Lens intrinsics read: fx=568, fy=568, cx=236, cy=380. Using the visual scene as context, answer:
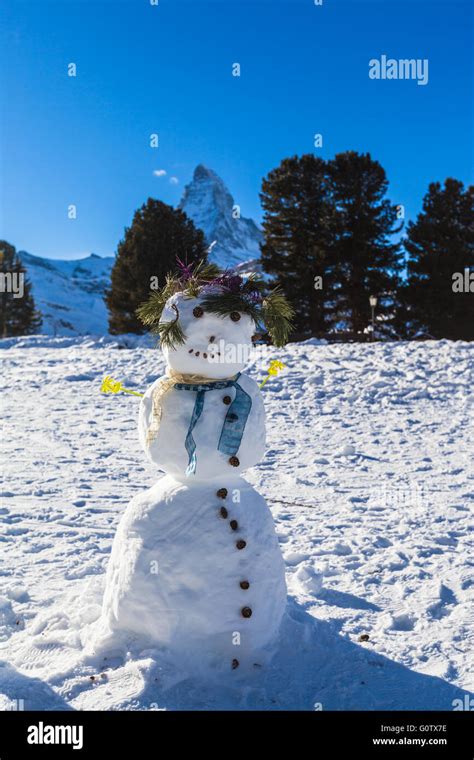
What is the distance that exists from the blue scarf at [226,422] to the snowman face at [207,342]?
9cm

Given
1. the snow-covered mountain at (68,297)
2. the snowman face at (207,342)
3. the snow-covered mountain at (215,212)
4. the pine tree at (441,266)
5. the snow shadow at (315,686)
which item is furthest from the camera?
the snow-covered mountain at (215,212)

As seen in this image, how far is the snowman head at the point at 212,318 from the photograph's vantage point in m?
2.93

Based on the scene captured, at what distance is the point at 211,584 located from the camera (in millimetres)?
2779

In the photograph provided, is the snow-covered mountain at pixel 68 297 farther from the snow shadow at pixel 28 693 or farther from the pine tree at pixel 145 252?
the snow shadow at pixel 28 693

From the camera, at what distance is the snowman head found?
9.60ft

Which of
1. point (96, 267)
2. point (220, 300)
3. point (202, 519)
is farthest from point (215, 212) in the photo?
point (202, 519)

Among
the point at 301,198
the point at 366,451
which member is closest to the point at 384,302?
the point at 301,198

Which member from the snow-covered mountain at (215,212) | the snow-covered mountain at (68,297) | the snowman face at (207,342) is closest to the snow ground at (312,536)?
the snowman face at (207,342)

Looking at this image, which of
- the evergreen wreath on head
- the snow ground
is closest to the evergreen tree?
the snow ground

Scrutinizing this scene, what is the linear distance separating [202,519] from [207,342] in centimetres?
90

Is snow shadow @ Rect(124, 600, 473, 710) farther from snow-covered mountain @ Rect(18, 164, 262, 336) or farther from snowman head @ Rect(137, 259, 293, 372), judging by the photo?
snow-covered mountain @ Rect(18, 164, 262, 336)

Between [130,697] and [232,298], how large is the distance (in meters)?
1.97

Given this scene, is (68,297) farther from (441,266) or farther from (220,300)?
(220,300)

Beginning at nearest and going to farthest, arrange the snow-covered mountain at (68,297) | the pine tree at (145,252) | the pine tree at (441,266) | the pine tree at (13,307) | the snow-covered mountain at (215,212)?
the pine tree at (441,266)
the pine tree at (145,252)
the pine tree at (13,307)
the snow-covered mountain at (68,297)
the snow-covered mountain at (215,212)
